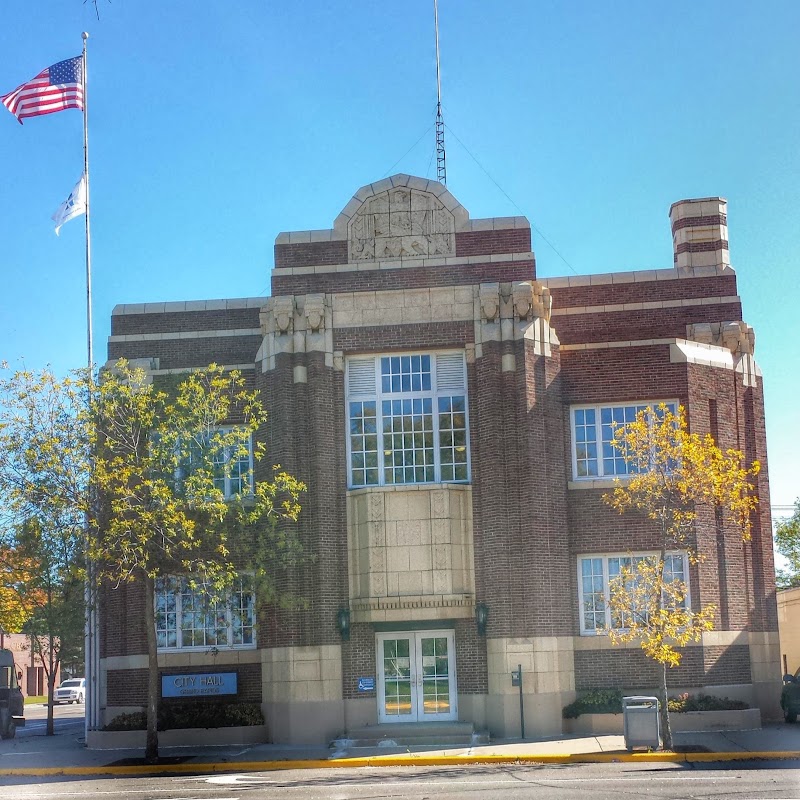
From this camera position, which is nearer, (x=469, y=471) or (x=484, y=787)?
(x=484, y=787)

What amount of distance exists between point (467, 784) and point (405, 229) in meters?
14.0

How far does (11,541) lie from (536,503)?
37.6 ft

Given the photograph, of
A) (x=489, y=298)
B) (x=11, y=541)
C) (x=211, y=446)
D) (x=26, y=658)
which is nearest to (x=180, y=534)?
(x=211, y=446)

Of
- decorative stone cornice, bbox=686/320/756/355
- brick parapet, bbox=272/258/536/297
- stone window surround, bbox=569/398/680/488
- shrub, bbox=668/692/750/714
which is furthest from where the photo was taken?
decorative stone cornice, bbox=686/320/756/355

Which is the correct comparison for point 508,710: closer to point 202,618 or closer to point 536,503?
point 536,503

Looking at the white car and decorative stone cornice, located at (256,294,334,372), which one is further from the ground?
decorative stone cornice, located at (256,294,334,372)

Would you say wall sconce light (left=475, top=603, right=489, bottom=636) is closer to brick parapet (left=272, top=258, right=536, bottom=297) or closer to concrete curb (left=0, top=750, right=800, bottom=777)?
concrete curb (left=0, top=750, right=800, bottom=777)

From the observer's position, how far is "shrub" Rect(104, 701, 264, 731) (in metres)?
Result: 27.5

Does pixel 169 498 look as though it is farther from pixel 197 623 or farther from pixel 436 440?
pixel 436 440

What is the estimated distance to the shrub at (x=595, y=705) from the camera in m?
26.8

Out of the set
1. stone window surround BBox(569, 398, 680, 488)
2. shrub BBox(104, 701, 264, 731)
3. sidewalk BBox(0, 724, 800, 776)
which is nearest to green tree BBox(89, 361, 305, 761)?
sidewalk BBox(0, 724, 800, 776)

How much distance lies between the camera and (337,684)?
89.6 ft

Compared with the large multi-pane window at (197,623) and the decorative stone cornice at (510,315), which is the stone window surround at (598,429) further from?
the large multi-pane window at (197,623)

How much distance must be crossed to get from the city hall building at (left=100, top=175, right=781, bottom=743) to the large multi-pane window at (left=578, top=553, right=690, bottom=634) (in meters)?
0.06
